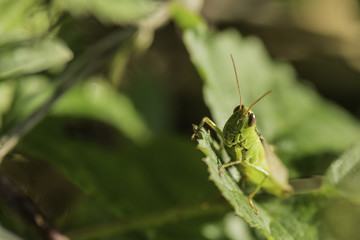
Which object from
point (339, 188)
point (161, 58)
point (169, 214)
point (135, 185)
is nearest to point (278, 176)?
point (339, 188)

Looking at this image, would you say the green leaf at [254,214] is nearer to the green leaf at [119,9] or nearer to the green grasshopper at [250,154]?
the green grasshopper at [250,154]

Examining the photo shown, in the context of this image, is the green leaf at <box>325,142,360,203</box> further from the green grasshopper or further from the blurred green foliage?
the green grasshopper

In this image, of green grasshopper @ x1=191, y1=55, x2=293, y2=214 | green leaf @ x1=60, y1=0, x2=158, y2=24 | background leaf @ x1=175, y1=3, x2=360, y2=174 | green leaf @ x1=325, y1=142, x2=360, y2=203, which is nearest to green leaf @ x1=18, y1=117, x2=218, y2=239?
green grasshopper @ x1=191, y1=55, x2=293, y2=214

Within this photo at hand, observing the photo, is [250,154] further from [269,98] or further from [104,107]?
[104,107]

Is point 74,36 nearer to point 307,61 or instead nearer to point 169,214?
point 169,214

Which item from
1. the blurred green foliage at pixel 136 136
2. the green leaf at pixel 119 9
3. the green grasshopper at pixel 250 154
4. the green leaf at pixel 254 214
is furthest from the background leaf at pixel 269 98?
the green leaf at pixel 119 9

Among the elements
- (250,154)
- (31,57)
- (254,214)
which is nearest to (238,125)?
(250,154)

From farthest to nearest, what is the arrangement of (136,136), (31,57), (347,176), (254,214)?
(136,136), (31,57), (347,176), (254,214)
